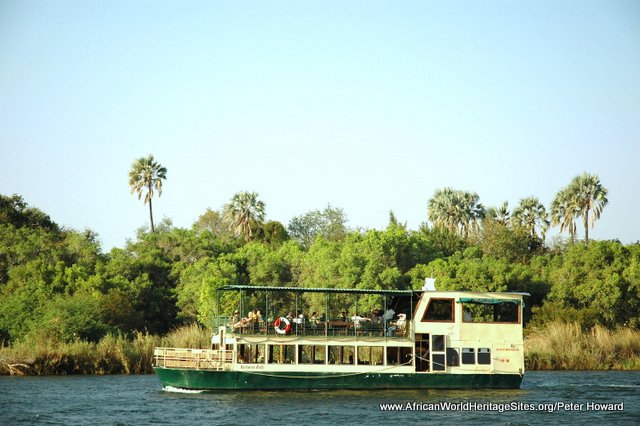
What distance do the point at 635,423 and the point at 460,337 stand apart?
813 centimetres

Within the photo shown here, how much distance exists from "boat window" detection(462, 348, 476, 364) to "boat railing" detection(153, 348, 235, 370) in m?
9.28

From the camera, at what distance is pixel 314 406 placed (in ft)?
117

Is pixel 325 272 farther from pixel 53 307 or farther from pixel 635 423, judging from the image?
pixel 635 423

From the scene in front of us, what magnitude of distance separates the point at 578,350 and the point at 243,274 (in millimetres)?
26108

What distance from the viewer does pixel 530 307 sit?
213 feet

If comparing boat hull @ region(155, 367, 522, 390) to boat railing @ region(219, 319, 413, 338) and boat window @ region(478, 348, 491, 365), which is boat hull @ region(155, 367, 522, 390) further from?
boat railing @ region(219, 319, 413, 338)

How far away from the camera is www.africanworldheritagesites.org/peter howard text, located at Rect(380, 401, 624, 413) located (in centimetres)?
3606

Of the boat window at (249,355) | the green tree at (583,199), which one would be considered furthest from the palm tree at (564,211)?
the boat window at (249,355)

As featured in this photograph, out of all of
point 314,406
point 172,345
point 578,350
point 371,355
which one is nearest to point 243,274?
point 172,345

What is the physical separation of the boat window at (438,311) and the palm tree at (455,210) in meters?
53.9

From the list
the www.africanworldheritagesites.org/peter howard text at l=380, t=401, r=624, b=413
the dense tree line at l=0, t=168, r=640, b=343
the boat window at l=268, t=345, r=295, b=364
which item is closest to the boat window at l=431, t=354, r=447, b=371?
the www.africanworldheritagesites.org/peter howard text at l=380, t=401, r=624, b=413

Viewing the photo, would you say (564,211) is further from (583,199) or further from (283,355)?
(283,355)

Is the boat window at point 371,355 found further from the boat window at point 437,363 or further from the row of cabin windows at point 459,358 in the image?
the row of cabin windows at point 459,358

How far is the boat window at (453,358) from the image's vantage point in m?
39.6
